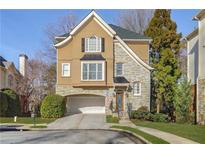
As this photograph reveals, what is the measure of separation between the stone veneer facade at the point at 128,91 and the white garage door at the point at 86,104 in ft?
1.09

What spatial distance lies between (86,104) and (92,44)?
137 inches

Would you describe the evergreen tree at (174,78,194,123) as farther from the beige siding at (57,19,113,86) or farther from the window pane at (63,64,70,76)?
the window pane at (63,64,70,76)

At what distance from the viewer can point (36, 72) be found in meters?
23.1

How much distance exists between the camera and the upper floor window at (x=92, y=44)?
22.0 m

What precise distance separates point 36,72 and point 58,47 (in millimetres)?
2926

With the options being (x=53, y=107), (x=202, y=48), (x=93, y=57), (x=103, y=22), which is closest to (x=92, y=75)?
(x=93, y=57)

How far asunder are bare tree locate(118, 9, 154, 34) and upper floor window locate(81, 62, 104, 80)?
8.30 feet

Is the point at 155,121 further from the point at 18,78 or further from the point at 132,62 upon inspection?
the point at 18,78

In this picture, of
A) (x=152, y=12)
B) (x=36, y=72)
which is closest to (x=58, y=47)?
(x=36, y=72)

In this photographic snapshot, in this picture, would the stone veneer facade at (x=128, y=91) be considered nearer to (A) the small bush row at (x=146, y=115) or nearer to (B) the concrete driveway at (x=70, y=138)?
(A) the small bush row at (x=146, y=115)

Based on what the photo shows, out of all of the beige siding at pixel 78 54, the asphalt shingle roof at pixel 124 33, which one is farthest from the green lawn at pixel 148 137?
the asphalt shingle roof at pixel 124 33

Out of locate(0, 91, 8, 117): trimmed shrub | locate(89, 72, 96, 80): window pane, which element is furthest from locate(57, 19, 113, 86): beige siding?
locate(0, 91, 8, 117): trimmed shrub

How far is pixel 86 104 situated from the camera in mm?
19719

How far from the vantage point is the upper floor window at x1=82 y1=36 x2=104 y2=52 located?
72.0 feet
